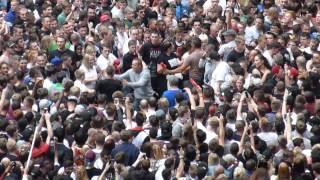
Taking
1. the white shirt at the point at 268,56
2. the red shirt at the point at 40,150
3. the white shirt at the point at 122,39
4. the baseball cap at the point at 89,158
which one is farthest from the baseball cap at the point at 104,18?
the baseball cap at the point at 89,158

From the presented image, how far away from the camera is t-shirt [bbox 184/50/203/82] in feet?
88.1

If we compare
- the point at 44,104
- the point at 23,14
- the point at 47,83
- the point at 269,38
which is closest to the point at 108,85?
the point at 47,83

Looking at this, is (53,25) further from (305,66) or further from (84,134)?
(84,134)

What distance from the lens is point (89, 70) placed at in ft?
84.8

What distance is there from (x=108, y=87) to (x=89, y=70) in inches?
22.0

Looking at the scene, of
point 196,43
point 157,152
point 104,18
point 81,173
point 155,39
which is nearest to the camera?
point 81,173

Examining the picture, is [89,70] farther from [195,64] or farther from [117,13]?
[117,13]

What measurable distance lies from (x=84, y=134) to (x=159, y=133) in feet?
4.32

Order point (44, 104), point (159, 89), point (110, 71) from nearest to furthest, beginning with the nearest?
point (44, 104) → point (110, 71) → point (159, 89)

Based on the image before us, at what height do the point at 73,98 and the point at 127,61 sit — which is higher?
the point at 73,98

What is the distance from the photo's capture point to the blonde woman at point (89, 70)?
25.7 meters

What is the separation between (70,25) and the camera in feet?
93.8

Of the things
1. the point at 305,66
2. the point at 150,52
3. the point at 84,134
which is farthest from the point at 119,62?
the point at 84,134

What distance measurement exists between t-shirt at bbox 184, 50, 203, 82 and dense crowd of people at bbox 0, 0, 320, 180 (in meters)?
0.02
